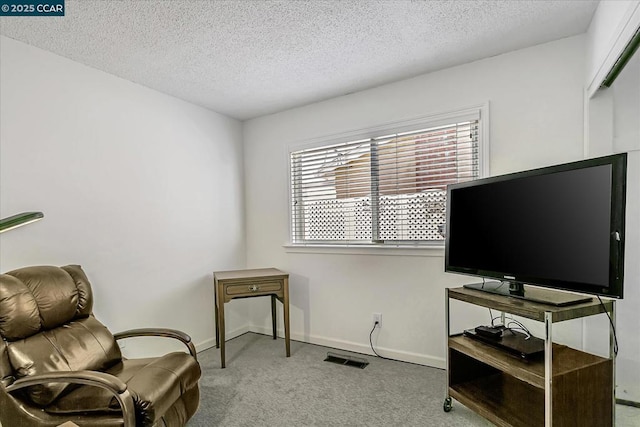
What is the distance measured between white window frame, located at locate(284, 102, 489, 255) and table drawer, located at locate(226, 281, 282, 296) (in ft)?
1.78

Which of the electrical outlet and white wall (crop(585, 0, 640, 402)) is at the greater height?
white wall (crop(585, 0, 640, 402))

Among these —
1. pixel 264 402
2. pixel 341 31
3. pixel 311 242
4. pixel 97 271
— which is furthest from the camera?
pixel 311 242

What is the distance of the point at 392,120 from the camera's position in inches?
Answer: 121

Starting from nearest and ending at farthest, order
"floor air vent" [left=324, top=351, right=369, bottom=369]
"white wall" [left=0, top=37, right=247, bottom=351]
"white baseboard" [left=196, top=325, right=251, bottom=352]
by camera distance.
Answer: "white wall" [left=0, top=37, right=247, bottom=351] < "floor air vent" [left=324, top=351, right=369, bottom=369] < "white baseboard" [left=196, top=325, right=251, bottom=352]

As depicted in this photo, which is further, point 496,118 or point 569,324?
point 496,118

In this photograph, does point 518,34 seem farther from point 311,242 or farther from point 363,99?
point 311,242

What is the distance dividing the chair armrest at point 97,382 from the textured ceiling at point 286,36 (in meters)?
1.84

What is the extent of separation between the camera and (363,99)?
322cm

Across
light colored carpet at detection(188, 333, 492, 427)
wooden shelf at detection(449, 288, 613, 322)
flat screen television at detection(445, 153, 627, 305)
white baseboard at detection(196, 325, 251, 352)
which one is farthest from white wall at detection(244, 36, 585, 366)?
wooden shelf at detection(449, 288, 613, 322)

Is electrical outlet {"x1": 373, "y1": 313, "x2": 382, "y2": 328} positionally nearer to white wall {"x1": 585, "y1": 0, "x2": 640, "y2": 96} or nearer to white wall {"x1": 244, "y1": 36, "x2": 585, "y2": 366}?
white wall {"x1": 244, "y1": 36, "x2": 585, "y2": 366}

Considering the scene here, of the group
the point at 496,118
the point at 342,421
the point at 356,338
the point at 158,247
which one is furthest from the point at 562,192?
the point at 158,247

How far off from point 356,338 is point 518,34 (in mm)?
2669

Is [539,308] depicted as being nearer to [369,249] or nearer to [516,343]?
[516,343]

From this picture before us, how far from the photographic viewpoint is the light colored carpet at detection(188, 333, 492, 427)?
2.17m
